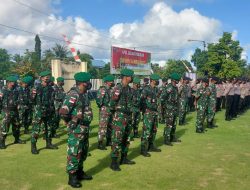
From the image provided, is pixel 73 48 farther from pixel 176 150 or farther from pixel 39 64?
pixel 176 150

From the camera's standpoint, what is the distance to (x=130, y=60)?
98.5 ft

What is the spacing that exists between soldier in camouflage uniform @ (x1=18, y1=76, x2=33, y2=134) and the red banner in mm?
16203

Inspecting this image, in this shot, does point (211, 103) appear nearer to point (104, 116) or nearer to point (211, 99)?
point (211, 99)

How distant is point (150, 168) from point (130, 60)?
23559 mm

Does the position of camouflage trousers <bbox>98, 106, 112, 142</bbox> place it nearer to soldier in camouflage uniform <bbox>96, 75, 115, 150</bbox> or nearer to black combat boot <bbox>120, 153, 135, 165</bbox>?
soldier in camouflage uniform <bbox>96, 75, 115, 150</bbox>

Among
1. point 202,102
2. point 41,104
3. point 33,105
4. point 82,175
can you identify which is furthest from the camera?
point 202,102

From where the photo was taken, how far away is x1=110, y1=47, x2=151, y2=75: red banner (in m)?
27.5

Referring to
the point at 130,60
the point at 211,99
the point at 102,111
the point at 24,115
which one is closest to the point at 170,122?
the point at 102,111

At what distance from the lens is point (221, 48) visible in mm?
32750

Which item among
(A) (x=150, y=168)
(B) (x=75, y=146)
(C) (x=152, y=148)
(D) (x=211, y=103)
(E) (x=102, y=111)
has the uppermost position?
(D) (x=211, y=103)

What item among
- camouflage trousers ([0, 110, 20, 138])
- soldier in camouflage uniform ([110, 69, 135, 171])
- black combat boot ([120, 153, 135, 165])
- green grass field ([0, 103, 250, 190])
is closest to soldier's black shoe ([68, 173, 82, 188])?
green grass field ([0, 103, 250, 190])

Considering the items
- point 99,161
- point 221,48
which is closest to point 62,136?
point 99,161

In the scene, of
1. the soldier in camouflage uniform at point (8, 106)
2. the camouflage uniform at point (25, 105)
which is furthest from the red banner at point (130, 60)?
the soldier in camouflage uniform at point (8, 106)

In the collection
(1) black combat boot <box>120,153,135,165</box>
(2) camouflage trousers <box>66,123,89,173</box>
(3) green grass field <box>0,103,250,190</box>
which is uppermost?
(2) camouflage trousers <box>66,123,89,173</box>
